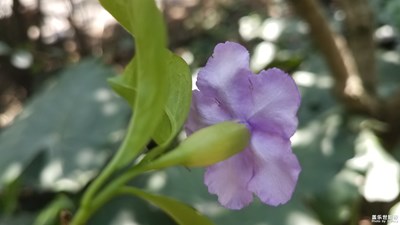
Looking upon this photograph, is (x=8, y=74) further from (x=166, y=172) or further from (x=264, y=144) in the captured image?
(x=264, y=144)

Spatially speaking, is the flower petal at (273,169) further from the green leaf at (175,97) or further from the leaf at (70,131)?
the leaf at (70,131)

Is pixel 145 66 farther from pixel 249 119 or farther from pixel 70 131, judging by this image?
pixel 70 131

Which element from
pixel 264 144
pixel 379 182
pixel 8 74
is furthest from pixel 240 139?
pixel 8 74

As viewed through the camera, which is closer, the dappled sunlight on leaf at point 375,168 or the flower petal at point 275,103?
the flower petal at point 275,103

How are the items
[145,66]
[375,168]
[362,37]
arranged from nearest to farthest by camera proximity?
[145,66] → [375,168] → [362,37]

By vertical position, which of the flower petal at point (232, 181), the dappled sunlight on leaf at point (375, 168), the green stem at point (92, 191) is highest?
the green stem at point (92, 191)

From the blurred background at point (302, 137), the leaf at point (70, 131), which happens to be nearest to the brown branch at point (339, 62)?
the blurred background at point (302, 137)

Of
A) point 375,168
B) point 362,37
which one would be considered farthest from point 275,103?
point 362,37
